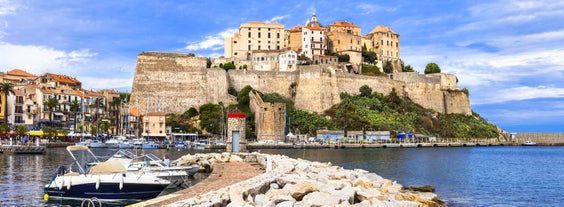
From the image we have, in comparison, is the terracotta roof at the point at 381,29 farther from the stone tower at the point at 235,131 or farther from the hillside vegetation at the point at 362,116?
the stone tower at the point at 235,131

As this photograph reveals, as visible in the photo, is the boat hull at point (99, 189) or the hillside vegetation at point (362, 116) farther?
the hillside vegetation at point (362, 116)

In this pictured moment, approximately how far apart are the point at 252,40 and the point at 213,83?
1408 centimetres

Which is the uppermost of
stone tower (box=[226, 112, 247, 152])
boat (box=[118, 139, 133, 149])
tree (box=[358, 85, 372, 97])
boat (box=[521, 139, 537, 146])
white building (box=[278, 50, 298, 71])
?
white building (box=[278, 50, 298, 71])

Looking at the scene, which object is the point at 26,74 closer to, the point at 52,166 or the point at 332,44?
the point at 332,44

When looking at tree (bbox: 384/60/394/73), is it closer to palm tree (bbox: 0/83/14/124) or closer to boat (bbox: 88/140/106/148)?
boat (bbox: 88/140/106/148)

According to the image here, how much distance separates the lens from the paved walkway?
490 inches

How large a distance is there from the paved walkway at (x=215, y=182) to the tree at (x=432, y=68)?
66.5 meters

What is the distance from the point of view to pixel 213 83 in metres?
64.7

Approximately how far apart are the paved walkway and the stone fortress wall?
40.5 metres

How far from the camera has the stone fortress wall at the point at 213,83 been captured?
63.0 meters

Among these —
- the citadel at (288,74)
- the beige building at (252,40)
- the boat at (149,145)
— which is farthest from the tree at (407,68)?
the boat at (149,145)

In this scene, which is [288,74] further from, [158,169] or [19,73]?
[158,169]

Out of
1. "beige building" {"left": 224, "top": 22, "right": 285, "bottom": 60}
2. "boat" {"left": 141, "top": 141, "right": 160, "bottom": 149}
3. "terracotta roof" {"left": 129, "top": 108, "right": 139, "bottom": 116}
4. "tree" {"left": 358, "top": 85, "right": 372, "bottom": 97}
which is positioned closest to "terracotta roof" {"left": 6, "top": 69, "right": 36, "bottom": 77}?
"terracotta roof" {"left": 129, "top": 108, "right": 139, "bottom": 116}

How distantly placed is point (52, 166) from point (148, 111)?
32.7m
